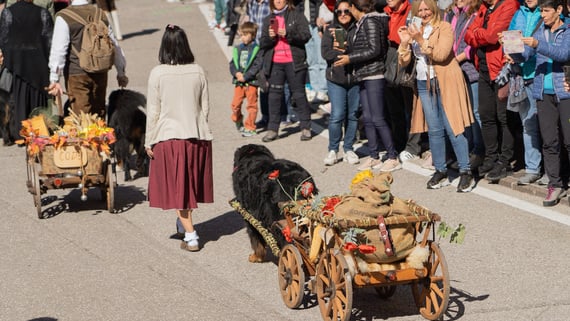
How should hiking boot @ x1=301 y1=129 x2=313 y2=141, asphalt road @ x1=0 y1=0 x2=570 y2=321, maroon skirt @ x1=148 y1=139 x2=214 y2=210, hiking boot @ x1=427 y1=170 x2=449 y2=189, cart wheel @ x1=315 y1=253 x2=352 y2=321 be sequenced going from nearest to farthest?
1. cart wheel @ x1=315 y1=253 x2=352 y2=321
2. asphalt road @ x1=0 y1=0 x2=570 y2=321
3. maroon skirt @ x1=148 y1=139 x2=214 y2=210
4. hiking boot @ x1=427 y1=170 x2=449 y2=189
5. hiking boot @ x1=301 y1=129 x2=313 y2=141

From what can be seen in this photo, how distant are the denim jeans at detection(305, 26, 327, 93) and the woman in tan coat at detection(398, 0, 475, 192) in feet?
18.2

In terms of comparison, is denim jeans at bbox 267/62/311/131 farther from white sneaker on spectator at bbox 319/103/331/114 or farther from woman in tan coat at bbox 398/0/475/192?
woman in tan coat at bbox 398/0/475/192

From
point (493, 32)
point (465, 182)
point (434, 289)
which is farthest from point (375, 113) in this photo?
point (434, 289)

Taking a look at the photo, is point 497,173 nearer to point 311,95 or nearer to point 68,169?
point 68,169

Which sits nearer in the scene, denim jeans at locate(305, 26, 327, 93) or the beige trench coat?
the beige trench coat

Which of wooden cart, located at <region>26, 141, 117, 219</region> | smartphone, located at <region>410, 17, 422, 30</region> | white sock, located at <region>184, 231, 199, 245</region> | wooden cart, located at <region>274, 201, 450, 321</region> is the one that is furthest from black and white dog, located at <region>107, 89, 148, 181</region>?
wooden cart, located at <region>274, 201, 450, 321</region>

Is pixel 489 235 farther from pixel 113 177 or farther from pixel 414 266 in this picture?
pixel 113 177

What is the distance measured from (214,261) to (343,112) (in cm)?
406

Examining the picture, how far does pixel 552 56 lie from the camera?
1030 cm

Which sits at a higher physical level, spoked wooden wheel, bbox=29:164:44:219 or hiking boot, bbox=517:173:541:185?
hiking boot, bbox=517:173:541:185

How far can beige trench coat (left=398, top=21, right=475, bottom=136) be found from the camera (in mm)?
11242

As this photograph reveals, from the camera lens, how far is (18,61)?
14828mm

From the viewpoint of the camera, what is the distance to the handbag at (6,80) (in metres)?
15.0

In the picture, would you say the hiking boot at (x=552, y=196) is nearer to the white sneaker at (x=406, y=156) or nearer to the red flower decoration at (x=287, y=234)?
the white sneaker at (x=406, y=156)
